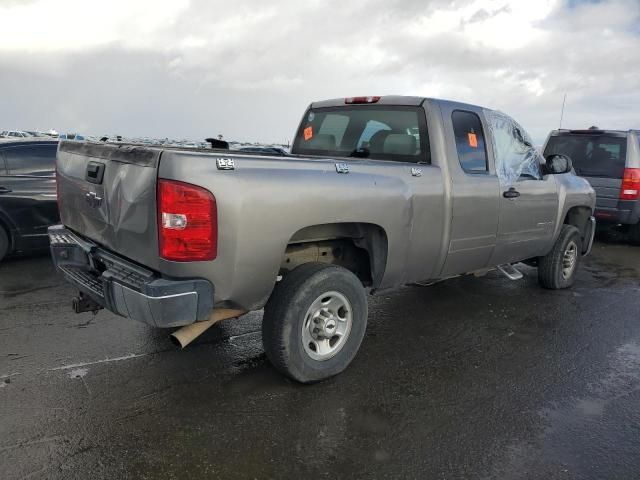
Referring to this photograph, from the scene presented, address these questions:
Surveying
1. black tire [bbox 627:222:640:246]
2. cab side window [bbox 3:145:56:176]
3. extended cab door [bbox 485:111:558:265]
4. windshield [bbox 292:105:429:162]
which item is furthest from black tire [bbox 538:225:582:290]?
cab side window [bbox 3:145:56:176]

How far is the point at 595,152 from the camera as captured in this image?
851 cm

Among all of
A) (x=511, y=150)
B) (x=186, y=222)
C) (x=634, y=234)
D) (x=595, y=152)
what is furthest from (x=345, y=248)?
(x=634, y=234)

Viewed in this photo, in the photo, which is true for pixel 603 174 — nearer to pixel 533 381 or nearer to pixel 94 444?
pixel 533 381

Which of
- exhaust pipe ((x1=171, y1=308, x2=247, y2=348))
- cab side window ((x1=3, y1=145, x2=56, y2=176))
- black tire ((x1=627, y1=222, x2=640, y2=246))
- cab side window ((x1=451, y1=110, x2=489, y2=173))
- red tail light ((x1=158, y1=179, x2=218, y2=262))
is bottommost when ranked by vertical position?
black tire ((x1=627, y1=222, x2=640, y2=246))

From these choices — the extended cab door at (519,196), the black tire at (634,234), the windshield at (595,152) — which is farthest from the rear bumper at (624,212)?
the extended cab door at (519,196)

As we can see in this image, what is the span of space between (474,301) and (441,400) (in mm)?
2422

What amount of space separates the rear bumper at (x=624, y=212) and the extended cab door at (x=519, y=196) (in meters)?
3.75

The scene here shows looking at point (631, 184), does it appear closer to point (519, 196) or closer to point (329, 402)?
point (519, 196)

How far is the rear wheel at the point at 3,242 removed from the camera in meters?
5.92

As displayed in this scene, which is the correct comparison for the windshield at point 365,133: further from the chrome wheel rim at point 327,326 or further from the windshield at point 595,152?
the windshield at point 595,152

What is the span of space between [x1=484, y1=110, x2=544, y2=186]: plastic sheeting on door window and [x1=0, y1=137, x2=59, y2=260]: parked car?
5.15 meters

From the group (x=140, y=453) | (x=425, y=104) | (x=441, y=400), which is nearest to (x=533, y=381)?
(x=441, y=400)

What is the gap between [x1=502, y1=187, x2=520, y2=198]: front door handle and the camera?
449cm

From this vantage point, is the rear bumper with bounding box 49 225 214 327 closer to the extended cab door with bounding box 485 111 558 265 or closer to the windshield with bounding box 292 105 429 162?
the windshield with bounding box 292 105 429 162
